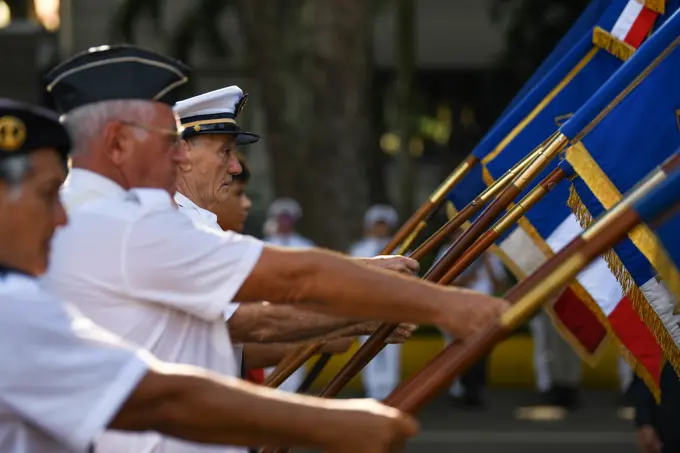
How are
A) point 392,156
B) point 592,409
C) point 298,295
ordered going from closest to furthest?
point 298,295 < point 592,409 < point 392,156

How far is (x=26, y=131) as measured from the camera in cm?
292

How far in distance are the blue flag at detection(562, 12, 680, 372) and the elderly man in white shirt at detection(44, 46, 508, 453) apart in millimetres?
1635

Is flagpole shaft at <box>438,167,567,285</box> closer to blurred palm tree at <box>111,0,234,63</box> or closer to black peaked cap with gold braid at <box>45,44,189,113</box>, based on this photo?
black peaked cap with gold braid at <box>45,44,189,113</box>

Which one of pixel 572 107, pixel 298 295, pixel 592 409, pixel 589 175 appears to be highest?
pixel 592 409

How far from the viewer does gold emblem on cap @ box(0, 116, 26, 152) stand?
2.88 m

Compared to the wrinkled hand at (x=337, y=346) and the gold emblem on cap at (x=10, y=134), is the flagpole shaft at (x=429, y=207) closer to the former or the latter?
the wrinkled hand at (x=337, y=346)

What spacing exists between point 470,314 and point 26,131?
104cm

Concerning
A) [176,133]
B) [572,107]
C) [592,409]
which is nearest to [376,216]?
[592,409]

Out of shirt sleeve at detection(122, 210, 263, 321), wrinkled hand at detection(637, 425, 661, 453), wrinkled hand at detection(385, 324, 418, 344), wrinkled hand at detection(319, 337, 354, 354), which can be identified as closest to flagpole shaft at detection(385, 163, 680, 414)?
shirt sleeve at detection(122, 210, 263, 321)

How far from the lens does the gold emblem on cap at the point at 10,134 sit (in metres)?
2.88

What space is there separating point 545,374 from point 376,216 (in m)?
2.32

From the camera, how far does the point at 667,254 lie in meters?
3.48

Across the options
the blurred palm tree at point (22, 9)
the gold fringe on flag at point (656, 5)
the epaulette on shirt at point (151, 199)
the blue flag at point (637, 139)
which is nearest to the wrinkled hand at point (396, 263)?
the blue flag at point (637, 139)

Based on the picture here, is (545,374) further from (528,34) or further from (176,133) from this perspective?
(176,133)
